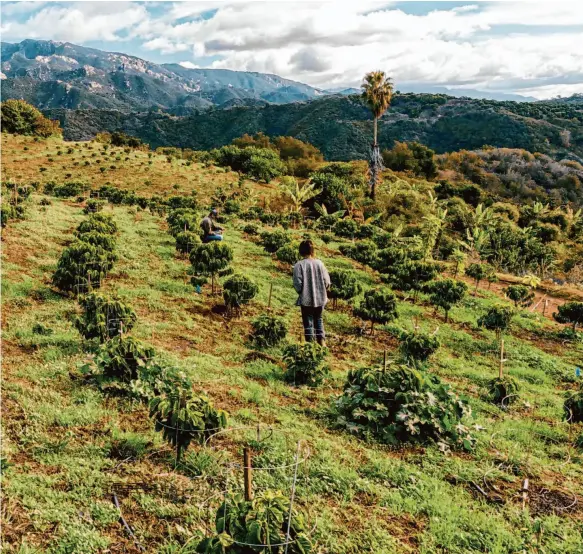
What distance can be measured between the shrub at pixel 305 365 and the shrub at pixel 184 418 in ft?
8.59

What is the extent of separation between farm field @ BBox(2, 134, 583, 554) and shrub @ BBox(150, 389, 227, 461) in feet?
1.09

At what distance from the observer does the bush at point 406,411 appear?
227 inches

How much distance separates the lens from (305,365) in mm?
7328

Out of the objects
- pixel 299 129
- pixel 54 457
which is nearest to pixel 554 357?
pixel 54 457

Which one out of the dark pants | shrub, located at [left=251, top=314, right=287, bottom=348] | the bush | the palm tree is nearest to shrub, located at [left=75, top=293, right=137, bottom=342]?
shrub, located at [left=251, top=314, right=287, bottom=348]

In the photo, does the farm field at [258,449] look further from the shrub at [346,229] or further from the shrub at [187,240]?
the shrub at [346,229]

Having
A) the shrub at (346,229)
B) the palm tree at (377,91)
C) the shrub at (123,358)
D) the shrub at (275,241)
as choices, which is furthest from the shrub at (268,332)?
the palm tree at (377,91)

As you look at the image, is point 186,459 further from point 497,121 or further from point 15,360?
point 497,121

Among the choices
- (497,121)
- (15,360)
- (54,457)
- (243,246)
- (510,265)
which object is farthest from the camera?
(497,121)

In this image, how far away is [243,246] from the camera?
17.9m

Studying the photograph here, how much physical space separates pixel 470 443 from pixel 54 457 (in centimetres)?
486

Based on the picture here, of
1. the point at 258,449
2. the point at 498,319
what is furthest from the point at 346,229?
the point at 258,449

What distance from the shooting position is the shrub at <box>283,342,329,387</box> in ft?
24.0

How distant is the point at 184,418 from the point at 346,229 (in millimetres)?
19513
